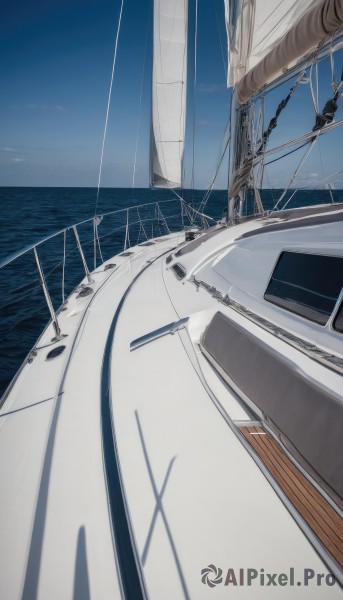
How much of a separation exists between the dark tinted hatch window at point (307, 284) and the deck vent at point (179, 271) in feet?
3.84

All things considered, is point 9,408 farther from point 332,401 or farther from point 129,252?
point 129,252

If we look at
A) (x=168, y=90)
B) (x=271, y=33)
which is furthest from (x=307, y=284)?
(x=168, y=90)

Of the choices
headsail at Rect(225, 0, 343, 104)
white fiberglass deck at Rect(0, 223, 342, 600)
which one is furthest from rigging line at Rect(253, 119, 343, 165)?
white fiberglass deck at Rect(0, 223, 342, 600)

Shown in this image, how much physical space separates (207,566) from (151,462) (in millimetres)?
398

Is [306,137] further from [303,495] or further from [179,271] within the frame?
[303,495]

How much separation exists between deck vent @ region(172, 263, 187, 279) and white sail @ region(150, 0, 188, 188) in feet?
13.3

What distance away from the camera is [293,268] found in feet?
6.38

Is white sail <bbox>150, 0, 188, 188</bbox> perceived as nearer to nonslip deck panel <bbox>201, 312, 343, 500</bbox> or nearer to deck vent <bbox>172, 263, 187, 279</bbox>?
deck vent <bbox>172, 263, 187, 279</bbox>

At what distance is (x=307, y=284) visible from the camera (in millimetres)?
1797

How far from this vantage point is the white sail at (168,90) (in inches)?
242

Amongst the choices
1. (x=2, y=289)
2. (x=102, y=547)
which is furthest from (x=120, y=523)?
(x=2, y=289)

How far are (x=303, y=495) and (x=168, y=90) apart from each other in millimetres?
7293

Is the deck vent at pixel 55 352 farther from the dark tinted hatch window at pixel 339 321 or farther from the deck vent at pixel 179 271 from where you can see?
the dark tinted hatch window at pixel 339 321

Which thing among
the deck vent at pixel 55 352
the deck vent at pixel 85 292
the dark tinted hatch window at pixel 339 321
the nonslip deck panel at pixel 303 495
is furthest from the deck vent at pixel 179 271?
the nonslip deck panel at pixel 303 495
